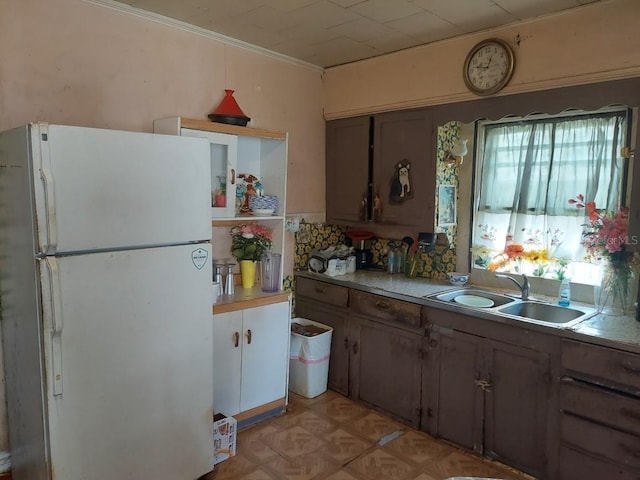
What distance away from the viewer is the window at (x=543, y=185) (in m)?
2.71

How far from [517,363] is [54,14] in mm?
2946

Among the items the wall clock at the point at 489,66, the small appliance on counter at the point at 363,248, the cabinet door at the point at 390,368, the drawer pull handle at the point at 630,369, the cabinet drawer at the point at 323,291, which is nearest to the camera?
the drawer pull handle at the point at 630,369

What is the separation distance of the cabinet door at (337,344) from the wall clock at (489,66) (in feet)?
5.56

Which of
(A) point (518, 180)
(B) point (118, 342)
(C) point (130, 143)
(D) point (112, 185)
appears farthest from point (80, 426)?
(A) point (518, 180)

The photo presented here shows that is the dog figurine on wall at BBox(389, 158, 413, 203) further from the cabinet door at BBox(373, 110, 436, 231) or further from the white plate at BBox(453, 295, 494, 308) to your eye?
the white plate at BBox(453, 295, 494, 308)

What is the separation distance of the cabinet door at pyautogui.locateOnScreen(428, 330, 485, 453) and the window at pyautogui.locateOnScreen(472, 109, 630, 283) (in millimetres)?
768

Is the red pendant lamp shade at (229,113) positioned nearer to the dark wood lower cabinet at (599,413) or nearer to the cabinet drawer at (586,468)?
the dark wood lower cabinet at (599,413)

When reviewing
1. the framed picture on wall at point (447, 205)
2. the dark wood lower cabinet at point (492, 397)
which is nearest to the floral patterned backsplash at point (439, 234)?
the framed picture on wall at point (447, 205)

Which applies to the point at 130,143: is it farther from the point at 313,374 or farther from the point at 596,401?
the point at 596,401

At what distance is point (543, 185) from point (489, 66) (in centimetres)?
81

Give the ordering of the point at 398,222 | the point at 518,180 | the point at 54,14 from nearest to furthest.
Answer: the point at 54,14 < the point at 518,180 < the point at 398,222

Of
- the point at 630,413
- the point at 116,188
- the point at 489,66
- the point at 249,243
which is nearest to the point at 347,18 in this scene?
the point at 489,66

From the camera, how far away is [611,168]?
2682 mm

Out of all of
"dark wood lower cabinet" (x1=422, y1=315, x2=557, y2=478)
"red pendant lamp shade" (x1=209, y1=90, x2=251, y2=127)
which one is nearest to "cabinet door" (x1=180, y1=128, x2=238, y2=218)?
"red pendant lamp shade" (x1=209, y1=90, x2=251, y2=127)
